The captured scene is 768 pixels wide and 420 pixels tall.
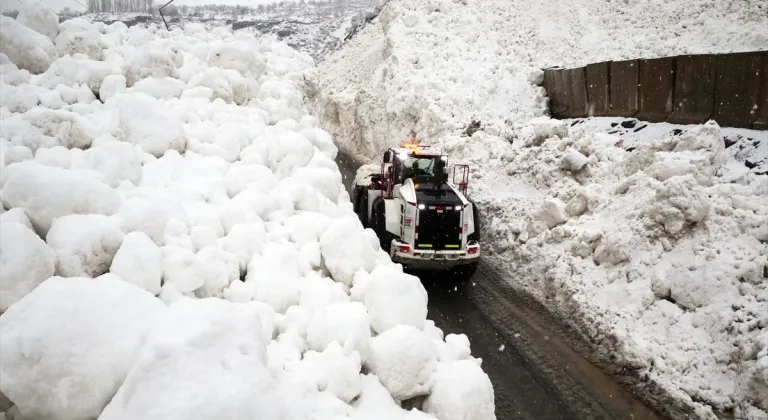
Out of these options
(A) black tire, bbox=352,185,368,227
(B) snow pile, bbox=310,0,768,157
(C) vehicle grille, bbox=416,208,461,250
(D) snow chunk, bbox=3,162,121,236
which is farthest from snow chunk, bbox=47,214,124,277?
(B) snow pile, bbox=310,0,768,157

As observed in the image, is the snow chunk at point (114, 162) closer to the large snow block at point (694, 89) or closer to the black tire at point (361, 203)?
the black tire at point (361, 203)

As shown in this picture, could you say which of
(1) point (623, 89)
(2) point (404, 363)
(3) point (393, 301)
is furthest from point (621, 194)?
(2) point (404, 363)

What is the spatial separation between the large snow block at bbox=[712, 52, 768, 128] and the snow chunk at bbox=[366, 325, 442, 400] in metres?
9.64

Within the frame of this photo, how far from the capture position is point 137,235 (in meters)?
2.87

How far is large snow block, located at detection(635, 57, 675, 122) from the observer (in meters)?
10.6

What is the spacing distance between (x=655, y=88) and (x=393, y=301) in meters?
10.6

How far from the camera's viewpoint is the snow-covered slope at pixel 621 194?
248 inches

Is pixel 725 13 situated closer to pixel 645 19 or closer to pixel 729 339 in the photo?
pixel 645 19

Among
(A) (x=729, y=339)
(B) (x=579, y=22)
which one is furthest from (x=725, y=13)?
(A) (x=729, y=339)

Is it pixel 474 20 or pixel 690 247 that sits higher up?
pixel 474 20

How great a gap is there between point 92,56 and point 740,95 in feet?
37.7

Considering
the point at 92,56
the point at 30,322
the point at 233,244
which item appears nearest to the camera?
the point at 30,322

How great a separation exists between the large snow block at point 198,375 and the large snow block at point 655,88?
1154 centimetres

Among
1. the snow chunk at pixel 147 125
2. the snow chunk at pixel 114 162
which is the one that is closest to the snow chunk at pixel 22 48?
the snow chunk at pixel 147 125
